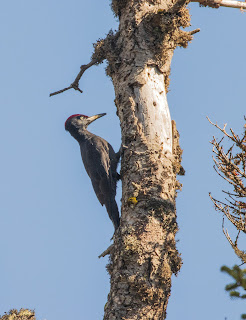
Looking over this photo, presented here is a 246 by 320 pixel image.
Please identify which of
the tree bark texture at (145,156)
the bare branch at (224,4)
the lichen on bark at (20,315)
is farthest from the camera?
the bare branch at (224,4)

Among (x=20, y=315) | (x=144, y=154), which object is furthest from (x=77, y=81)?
(x=20, y=315)

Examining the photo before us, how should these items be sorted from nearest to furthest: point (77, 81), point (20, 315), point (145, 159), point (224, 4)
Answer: point (20, 315), point (145, 159), point (224, 4), point (77, 81)

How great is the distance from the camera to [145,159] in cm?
514

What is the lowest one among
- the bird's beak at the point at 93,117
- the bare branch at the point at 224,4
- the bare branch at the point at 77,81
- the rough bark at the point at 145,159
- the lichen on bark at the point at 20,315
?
the lichen on bark at the point at 20,315

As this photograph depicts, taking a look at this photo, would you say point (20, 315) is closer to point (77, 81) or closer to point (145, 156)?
point (145, 156)

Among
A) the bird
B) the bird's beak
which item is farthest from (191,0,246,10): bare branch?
the bird's beak

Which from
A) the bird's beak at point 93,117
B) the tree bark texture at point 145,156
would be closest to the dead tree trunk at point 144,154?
the tree bark texture at point 145,156

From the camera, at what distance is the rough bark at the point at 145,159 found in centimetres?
446

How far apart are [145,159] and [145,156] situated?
3 cm

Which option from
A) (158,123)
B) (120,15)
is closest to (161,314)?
(158,123)

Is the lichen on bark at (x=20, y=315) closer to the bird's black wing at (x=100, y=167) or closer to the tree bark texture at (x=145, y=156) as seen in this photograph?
the tree bark texture at (x=145, y=156)

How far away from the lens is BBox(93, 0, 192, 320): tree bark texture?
14.6ft

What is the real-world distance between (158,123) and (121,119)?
1.70 ft

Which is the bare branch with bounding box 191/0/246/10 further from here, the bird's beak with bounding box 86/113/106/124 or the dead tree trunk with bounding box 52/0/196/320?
the bird's beak with bounding box 86/113/106/124
